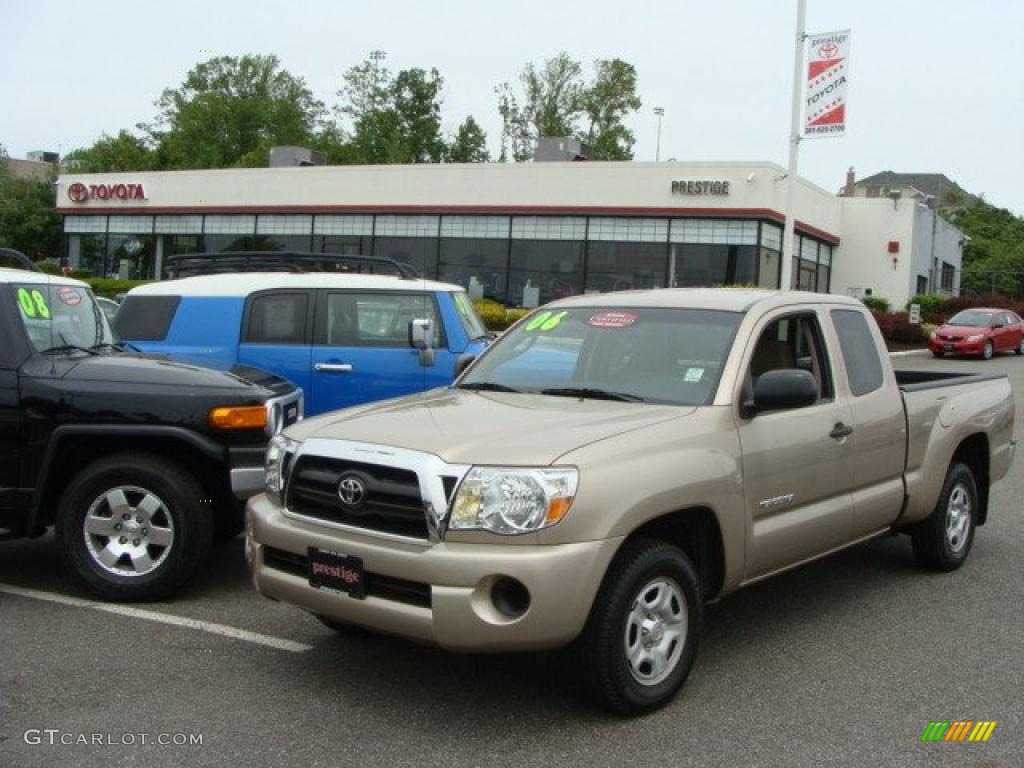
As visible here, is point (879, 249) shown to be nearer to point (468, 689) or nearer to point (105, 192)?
point (105, 192)

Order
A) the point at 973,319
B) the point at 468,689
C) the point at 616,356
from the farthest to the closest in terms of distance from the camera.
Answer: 1. the point at 973,319
2. the point at 616,356
3. the point at 468,689

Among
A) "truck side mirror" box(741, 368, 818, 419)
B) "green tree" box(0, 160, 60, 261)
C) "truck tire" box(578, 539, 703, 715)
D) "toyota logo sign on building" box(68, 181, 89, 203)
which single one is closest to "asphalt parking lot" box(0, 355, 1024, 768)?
"truck tire" box(578, 539, 703, 715)

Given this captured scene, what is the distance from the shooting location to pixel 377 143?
242ft

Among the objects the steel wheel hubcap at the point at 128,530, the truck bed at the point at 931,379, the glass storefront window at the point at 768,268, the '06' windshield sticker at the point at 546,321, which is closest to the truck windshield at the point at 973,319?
the glass storefront window at the point at 768,268

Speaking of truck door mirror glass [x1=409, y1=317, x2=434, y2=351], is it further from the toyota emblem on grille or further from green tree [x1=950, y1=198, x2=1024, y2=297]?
green tree [x1=950, y1=198, x2=1024, y2=297]

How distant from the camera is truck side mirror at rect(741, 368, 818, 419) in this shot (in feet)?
15.2

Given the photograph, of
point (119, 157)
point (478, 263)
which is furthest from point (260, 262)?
point (119, 157)

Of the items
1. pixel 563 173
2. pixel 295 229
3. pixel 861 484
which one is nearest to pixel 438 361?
pixel 861 484

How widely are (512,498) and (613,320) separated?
5.82 ft

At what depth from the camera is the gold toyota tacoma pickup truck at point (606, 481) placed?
3838mm

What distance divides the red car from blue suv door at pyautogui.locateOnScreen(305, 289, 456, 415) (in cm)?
2509

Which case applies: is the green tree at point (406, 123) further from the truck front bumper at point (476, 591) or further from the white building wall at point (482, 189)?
the truck front bumper at point (476, 591)

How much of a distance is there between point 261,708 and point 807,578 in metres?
3.63

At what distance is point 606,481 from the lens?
3.95 meters
